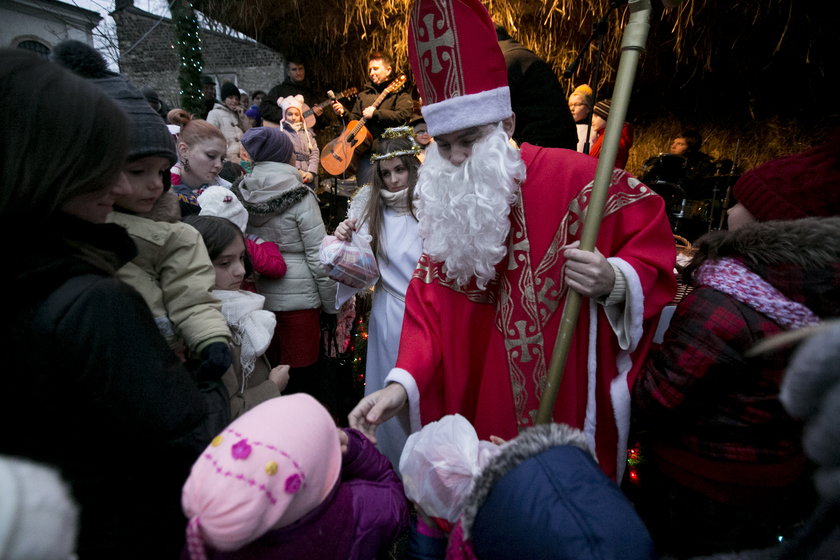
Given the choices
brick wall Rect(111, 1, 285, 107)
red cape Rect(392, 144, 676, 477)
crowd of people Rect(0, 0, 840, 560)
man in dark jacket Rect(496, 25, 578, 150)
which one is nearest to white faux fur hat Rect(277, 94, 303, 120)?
man in dark jacket Rect(496, 25, 578, 150)

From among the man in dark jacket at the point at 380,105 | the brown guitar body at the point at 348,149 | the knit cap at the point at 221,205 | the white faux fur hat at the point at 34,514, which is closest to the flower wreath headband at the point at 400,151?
the knit cap at the point at 221,205

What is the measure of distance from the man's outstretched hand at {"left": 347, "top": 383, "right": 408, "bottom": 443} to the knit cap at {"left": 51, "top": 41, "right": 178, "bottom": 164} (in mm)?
1005

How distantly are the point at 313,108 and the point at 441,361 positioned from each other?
6.02m

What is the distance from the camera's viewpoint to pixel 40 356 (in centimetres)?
73

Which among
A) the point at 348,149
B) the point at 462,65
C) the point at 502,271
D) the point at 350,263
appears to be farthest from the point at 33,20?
the point at 502,271

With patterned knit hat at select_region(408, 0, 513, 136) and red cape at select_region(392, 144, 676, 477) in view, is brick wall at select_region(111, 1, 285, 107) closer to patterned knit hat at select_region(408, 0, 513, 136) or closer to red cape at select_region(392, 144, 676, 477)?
patterned knit hat at select_region(408, 0, 513, 136)

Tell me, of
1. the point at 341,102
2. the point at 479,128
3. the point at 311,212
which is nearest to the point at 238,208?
the point at 311,212

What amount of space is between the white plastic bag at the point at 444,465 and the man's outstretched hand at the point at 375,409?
24cm

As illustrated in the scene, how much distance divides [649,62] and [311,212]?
5.17 meters

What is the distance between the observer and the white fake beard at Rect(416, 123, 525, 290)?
5.06 ft

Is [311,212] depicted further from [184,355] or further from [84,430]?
[84,430]

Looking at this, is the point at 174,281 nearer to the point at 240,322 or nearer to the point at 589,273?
the point at 240,322

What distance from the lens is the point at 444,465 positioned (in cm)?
102

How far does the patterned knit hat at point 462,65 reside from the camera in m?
1.55
